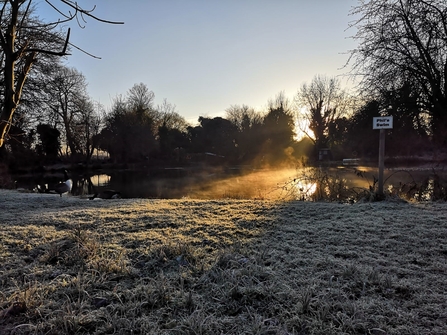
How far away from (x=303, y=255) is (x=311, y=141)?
3617 cm

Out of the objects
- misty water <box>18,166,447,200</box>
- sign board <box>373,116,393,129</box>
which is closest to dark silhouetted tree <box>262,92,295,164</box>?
misty water <box>18,166,447,200</box>

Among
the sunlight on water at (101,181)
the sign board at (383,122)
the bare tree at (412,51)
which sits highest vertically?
the bare tree at (412,51)

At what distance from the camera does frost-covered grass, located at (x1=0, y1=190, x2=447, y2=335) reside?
158cm

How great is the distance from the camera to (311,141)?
120ft

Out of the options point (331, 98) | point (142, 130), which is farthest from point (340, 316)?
point (331, 98)

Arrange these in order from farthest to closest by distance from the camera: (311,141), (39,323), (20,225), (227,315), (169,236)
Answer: (311,141) < (20,225) < (169,236) < (227,315) < (39,323)

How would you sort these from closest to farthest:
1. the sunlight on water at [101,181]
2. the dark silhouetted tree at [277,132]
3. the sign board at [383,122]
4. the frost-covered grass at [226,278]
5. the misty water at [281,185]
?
the frost-covered grass at [226,278]
the sign board at [383,122]
the misty water at [281,185]
the sunlight on water at [101,181]
the dark silhouetted tree at [277,132]

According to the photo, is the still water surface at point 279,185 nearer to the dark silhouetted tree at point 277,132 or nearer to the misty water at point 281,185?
the misty water at point 281,185

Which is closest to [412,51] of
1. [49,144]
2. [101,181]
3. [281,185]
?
[281,185]

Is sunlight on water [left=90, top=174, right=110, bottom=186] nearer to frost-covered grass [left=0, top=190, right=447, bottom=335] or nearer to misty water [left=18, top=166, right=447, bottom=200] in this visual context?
misty water [left=18, top=166, right=447, bottom=200]

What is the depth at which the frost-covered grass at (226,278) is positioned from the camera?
5.17 feet

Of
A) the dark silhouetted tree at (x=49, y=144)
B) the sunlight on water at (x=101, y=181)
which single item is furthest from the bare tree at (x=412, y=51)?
the dark silhouetted tree at (x=49, y=144)

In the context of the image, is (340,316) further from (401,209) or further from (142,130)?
(142,130)

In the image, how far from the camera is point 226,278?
2.11 meters
